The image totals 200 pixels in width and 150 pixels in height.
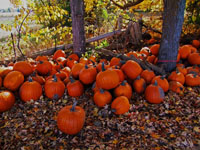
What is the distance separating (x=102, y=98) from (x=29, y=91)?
1.35 meters

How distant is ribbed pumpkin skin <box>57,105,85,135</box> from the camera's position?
2.41 meters

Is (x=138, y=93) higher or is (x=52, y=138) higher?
(x=138, y=93)

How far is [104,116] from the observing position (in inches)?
111

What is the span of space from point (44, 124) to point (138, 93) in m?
1.82

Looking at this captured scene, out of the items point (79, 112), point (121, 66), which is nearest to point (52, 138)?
point (79, 112)

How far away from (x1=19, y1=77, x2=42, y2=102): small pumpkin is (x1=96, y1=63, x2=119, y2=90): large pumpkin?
118 cm

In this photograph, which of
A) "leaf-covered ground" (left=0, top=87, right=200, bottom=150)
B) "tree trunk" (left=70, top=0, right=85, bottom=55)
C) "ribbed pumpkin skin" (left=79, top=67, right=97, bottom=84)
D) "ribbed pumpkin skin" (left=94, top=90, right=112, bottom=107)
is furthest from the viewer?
"tree trunk" (left=70, top=0, right=85, bottom=55)

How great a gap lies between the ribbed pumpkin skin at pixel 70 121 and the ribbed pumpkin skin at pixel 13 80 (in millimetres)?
1268

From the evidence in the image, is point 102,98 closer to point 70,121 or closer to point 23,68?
point 70,121

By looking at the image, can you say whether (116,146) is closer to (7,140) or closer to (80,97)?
(80,97)

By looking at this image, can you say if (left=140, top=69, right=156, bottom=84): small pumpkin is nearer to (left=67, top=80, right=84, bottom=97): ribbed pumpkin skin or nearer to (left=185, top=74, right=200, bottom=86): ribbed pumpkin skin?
(left=185, top=74, right=200, bottom=86): ribbed pumpkin skin

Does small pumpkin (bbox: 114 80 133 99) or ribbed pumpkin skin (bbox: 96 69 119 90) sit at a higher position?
ribbed pumpkin skin (bbox: 96 69 119 90)

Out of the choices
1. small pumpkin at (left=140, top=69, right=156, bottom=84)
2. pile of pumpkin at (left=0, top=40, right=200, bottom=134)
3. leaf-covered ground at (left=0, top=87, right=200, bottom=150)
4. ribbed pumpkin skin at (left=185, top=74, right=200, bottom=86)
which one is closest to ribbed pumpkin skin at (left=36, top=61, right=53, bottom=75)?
pile of pumpkin at (left=0, top=40, right=200, bottom=134)

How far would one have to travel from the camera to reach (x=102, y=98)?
2908mm
